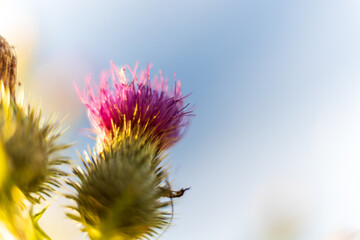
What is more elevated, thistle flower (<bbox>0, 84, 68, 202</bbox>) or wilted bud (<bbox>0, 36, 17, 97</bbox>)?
wilted bud (<bbox>0, 36, 17, 97</bbox>)

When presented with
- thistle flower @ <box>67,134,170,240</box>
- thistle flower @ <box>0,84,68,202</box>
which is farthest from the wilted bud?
thistle flower @ <box>67,134,170,240</box>

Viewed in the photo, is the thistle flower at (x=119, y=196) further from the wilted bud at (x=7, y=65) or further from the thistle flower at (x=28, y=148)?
the wilted bud at (x=7, y=65)

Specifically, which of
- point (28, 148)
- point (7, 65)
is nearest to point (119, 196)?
point (28, 148)

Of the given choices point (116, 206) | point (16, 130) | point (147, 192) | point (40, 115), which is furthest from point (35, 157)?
point (147, 192)

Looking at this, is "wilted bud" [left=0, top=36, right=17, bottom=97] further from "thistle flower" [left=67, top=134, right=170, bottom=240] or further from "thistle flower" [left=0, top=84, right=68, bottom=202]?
"thistle flower" [left=67, top=134, right=170, bottom=240]

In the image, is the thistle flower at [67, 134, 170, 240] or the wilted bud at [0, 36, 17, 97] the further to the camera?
the wilted bud at [0, 36, 17, 97]

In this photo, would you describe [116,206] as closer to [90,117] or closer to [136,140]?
[136,140]

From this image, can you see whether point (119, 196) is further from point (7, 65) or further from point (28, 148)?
point (7, 65)
